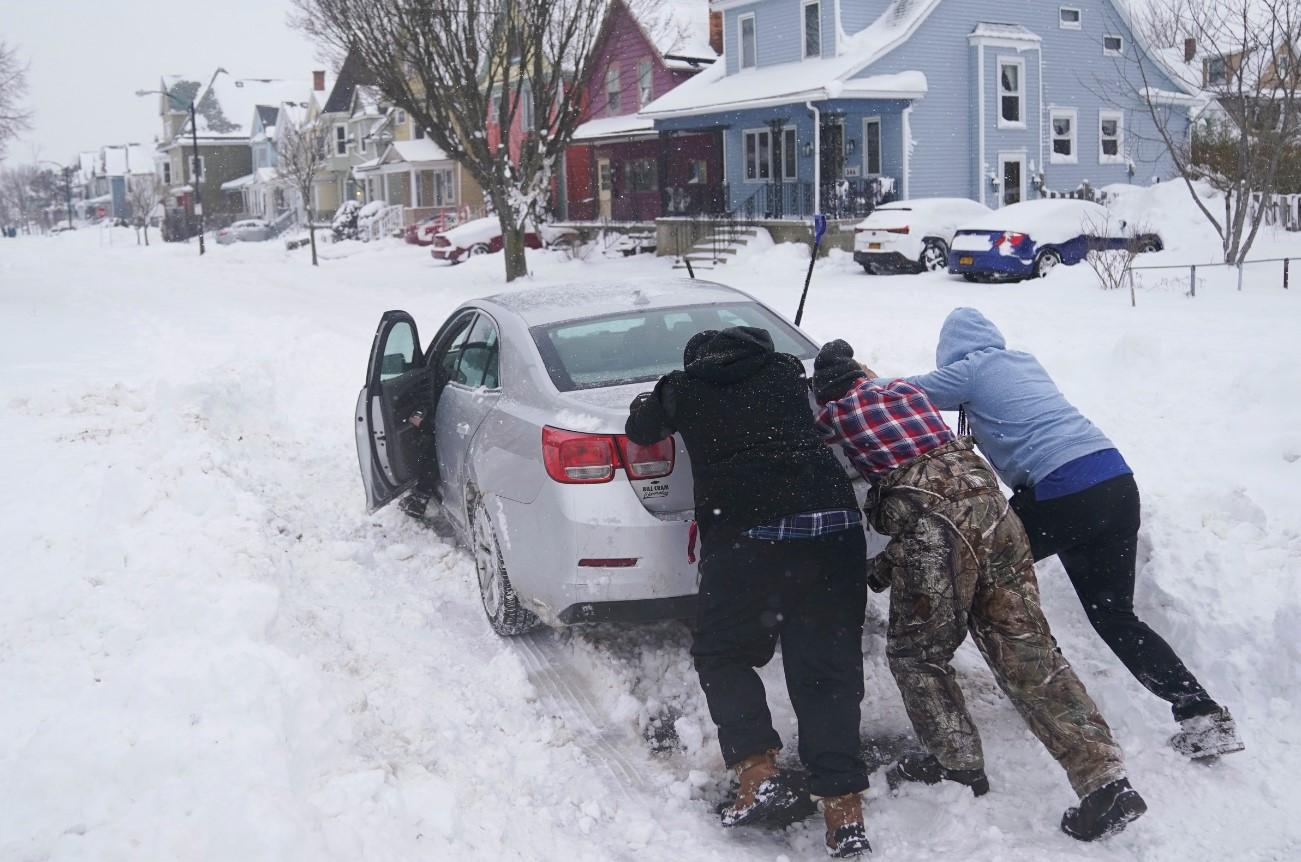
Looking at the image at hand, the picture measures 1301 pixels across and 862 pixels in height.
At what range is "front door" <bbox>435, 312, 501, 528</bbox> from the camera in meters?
6.00

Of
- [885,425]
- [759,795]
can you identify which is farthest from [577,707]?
[885,425]

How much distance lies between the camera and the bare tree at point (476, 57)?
82.9 ft

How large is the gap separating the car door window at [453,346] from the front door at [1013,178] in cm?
2699

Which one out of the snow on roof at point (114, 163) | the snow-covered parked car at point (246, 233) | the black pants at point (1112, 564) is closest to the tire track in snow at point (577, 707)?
the black pants at point (1112, 564)

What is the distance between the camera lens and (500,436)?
552cm

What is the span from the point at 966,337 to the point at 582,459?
153 cm

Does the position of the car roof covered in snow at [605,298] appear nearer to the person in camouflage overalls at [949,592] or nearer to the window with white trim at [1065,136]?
the person in camouflage overalls at [949,592]

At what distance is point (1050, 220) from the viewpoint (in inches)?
848

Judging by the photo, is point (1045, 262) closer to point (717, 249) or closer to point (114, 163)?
point (717, 249)

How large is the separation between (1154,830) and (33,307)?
22.1m

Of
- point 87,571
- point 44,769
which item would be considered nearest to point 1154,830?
point 44,769

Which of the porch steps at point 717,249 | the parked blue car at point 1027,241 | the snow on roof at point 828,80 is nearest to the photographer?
the parked blue car at point 1027,241

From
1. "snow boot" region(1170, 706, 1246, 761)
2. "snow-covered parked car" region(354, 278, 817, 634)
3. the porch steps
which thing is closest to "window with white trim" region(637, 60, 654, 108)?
the porch steps

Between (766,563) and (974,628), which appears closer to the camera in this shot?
(766,563)
